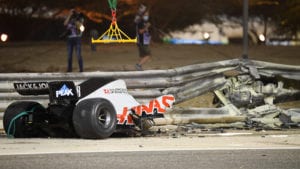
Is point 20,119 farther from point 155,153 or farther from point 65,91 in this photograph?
point 155,153

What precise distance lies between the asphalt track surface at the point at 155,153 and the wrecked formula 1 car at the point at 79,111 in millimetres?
231

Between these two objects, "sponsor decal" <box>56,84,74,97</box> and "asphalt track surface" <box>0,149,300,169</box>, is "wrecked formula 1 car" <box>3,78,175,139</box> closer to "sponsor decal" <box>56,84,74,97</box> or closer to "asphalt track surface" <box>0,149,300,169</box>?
"sponsor decal" <box>56,84,74,97</box>

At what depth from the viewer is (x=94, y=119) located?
9.50m

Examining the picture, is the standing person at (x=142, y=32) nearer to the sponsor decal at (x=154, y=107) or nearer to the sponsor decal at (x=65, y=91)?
the sponsor decal at (x=154, y=107)

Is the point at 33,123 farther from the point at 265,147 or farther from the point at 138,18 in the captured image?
the point at 138,18

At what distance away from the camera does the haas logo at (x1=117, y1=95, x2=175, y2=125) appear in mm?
10197

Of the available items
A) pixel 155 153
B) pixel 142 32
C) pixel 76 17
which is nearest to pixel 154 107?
pixel 155 153

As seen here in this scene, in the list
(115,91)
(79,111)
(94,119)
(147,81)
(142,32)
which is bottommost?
(94,119)

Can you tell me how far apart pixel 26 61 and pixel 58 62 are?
0.87 meters

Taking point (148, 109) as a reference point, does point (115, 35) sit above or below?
above

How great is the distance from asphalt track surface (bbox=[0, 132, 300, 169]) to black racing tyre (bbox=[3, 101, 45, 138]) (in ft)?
0.90

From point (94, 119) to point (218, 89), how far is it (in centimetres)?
367

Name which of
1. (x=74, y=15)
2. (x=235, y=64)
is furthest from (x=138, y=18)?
(x=235, y=64)

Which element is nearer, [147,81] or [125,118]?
[125,118]
